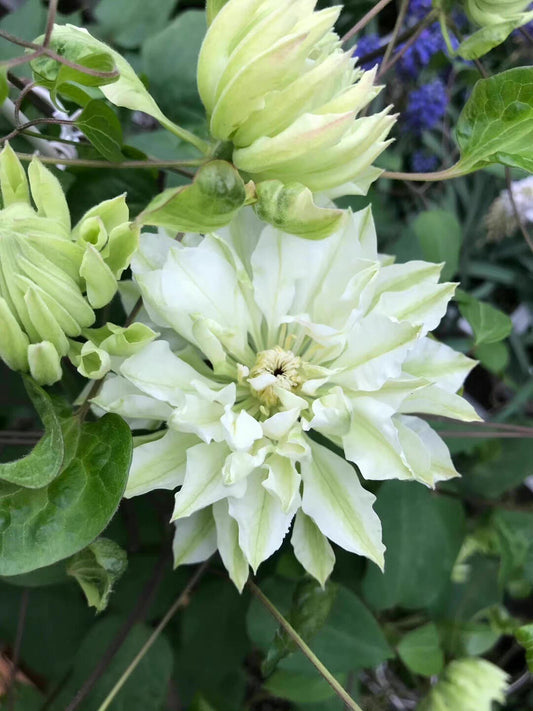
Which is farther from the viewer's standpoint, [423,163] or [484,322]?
[423,163]

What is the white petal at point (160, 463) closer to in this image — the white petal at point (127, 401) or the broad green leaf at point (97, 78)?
the white petal at point (127, 401)

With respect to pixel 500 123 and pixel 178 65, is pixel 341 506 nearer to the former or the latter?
pixel 500 123

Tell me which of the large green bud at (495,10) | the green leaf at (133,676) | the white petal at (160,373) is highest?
the large green bud at (495,10)

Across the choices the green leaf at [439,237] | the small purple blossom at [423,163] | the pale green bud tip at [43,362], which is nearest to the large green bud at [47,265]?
the pale green bud tip at [43,362]

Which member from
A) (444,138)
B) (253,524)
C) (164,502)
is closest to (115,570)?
(253,524)

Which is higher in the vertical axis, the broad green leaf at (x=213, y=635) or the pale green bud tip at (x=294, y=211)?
the pale green bud tip at (x=294, y=211)

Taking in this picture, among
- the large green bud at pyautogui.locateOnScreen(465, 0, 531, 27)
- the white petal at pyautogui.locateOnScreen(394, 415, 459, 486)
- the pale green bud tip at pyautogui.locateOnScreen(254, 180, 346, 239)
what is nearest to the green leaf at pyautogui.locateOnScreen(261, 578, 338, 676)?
the white petal at pyautogui.locateOnScreen(394, 415, 459, 486)

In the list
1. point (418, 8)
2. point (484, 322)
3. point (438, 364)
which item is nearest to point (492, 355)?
point (484, 322)
